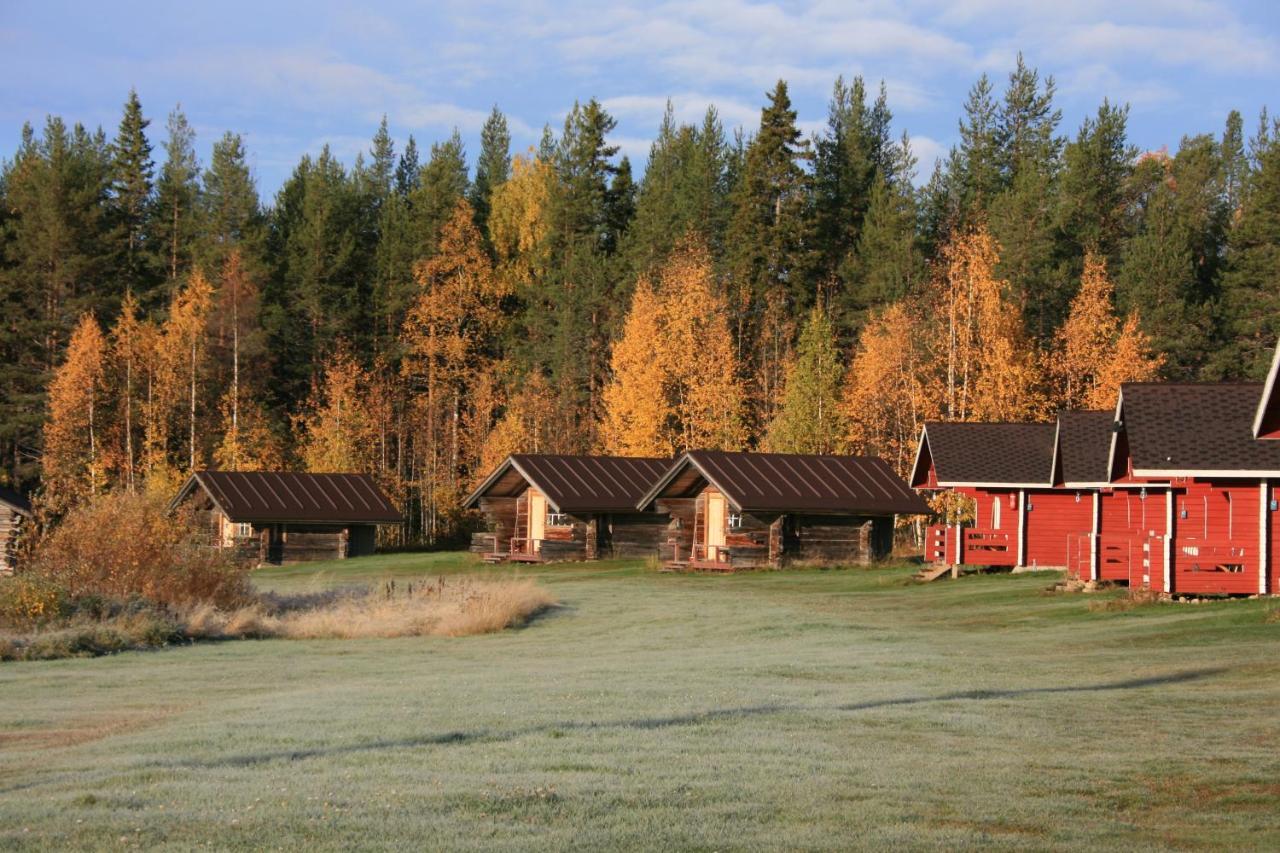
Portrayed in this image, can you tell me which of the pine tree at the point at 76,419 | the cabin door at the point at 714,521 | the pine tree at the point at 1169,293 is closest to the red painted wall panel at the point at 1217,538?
the cabin door at the point at 714,521

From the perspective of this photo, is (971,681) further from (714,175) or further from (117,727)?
(714,175)

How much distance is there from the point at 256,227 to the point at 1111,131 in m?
49.3

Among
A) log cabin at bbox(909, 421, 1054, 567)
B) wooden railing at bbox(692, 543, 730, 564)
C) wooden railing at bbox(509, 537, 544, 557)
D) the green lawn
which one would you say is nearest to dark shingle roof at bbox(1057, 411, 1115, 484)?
log cabin at bbox(909, 421, 1054, 567)

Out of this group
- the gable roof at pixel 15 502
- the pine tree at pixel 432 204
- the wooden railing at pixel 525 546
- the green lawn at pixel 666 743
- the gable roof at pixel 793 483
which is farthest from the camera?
the pine tree at pixel 432 204

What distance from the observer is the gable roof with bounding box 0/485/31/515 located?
60.8 metres

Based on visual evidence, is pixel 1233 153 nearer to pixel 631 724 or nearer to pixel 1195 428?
pixel 1195 428

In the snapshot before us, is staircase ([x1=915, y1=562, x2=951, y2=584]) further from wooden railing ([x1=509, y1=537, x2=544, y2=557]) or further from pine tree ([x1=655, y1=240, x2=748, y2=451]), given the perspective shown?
pine tree ([x1=655, y1=240, x2=748, y2=451])

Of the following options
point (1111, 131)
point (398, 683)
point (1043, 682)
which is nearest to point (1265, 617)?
point (1043, 682)

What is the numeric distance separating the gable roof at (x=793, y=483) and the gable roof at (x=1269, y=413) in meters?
24.1

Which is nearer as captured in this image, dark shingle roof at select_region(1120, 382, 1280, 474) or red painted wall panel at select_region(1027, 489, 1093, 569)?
dark shingle roof at select_region(1120, 382, 1280, 474)

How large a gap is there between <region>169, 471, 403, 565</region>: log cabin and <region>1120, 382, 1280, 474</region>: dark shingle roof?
3549cm

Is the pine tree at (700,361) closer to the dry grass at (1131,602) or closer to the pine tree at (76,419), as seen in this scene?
the pine tree at (76,419)

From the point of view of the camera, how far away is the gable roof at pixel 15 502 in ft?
200

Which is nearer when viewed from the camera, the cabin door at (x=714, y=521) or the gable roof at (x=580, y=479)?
the cabin door at (x=714, y=521)
